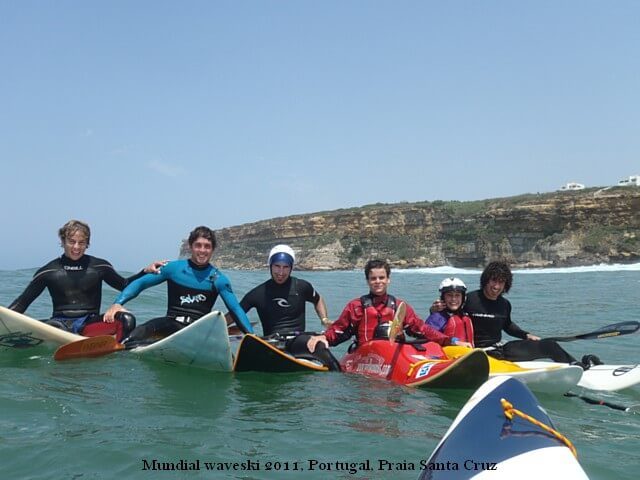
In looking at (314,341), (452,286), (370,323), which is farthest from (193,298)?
(452,286)

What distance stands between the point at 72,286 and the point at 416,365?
4.47 m

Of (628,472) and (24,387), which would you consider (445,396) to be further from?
(24,387)

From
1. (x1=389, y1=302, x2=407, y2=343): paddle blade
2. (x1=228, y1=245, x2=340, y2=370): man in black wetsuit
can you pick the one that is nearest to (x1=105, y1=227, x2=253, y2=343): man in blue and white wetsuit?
(x1=228, y1=245, x2=340, y2=370): man in black wetsuit

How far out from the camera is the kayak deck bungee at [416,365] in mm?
5453

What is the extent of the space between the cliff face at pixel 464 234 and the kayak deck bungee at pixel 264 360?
1854 inches

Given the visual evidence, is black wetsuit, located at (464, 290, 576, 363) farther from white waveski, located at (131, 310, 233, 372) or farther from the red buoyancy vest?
white waveski, located at (131, 310, 233, 372)

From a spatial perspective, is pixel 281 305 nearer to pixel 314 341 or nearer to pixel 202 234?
pixel 314 341

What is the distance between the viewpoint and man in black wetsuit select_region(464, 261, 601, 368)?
703cm

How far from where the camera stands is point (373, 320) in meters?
6.63

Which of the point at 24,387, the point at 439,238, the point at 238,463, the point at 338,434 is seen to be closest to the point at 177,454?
the point at 238,463

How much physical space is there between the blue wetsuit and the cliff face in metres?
47.1

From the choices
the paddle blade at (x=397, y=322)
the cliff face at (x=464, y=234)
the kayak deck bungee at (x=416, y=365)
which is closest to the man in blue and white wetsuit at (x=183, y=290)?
the kayak deck bungee at (x=416, y=365)

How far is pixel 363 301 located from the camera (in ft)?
22.1

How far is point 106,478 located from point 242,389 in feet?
7.68
